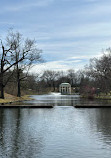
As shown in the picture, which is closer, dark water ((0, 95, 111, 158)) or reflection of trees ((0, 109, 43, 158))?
dark water ((0, 95, 111, 158))

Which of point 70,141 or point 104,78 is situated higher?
point 104,78

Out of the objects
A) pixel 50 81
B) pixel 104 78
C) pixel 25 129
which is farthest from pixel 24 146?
pixel 50 81

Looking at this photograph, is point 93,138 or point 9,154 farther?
point 93,138

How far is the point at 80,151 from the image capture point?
9969 mm

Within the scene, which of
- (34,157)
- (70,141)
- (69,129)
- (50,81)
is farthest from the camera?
(50,81)

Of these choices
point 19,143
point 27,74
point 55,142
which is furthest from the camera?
point 27,74

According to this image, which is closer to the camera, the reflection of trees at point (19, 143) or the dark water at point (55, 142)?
the dark water at point (55, 142)

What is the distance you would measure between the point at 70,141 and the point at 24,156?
119 inches

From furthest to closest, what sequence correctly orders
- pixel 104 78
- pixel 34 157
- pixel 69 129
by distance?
pixel 104 78, pixel 69 129, pixel 34 157

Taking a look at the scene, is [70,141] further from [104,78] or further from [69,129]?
[104,78]

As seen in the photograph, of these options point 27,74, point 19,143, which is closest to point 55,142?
point 19,143

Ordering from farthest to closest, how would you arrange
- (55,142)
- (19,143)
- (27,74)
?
(27,74) < (55,142) < (19,143)

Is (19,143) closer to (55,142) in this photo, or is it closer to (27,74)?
(55,142)

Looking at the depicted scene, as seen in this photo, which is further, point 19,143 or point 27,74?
point 27,74
